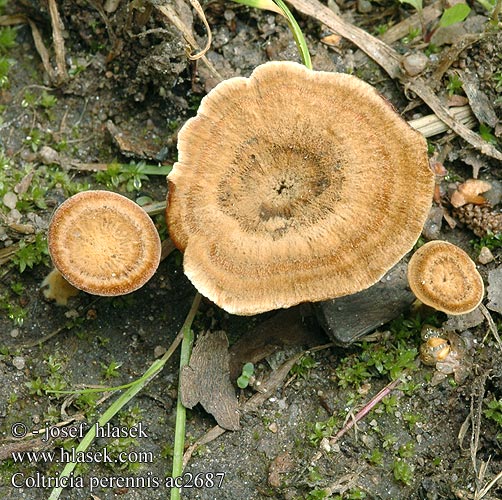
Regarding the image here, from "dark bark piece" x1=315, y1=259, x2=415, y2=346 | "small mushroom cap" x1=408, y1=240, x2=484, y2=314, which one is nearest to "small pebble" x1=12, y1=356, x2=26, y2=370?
"dark bark piece" x1=315, y1=259, x2=415, y2=346

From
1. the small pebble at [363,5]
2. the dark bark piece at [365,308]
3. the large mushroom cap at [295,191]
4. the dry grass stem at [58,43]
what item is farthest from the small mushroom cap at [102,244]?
the small pebble at [363,5]

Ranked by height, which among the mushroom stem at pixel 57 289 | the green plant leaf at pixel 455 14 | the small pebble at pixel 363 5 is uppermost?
the green plant leaf at pixel 455 14

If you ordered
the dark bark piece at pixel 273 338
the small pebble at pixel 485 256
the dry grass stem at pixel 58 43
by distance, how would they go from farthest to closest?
the dry grass stem at pixel 58 43 < the small pebble at pixel 485 256 < the dark bark piece at pixel 273 338

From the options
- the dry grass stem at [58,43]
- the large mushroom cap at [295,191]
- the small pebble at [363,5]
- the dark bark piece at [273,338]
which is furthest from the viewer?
the small pebble at [363,5]

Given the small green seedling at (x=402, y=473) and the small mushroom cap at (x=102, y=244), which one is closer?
the small mushroom cap at (x=102, y=244)

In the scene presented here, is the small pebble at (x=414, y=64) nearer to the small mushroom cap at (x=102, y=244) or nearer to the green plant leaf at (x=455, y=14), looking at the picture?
the green plant leaf at (x=455, y=14)

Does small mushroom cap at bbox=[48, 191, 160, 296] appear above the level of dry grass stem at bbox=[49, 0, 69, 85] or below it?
below

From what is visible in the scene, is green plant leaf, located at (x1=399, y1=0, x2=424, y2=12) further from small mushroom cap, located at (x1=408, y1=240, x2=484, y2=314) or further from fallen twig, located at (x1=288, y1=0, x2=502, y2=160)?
small mushroom cap, located at (x1=408, y1=240, x2=484, y2=314)
